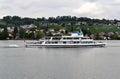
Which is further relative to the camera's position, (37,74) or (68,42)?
(68,42)

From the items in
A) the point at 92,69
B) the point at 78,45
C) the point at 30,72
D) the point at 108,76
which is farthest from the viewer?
the point at 78,45

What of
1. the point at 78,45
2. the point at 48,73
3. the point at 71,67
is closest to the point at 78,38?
the point at 78,45

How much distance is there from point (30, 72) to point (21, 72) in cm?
121

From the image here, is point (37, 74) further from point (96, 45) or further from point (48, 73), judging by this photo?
point (96, 45)

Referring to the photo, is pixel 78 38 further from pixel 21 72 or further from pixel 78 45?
pixel 21 72

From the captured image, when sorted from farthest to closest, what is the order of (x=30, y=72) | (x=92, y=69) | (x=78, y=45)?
(x=78, y=45) → (x=92, y=69) → (x=30, y=72)

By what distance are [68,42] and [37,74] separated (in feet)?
273

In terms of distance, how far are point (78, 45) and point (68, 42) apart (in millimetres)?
3518

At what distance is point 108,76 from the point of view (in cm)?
5662

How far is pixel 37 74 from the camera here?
191ft

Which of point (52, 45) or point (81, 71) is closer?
point (81, 71)

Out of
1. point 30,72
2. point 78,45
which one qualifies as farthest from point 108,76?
point 78,45

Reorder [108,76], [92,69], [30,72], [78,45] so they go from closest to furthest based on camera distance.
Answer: [108,76], [30,72], [92,69], [78,45]

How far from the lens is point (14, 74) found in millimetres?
58312
